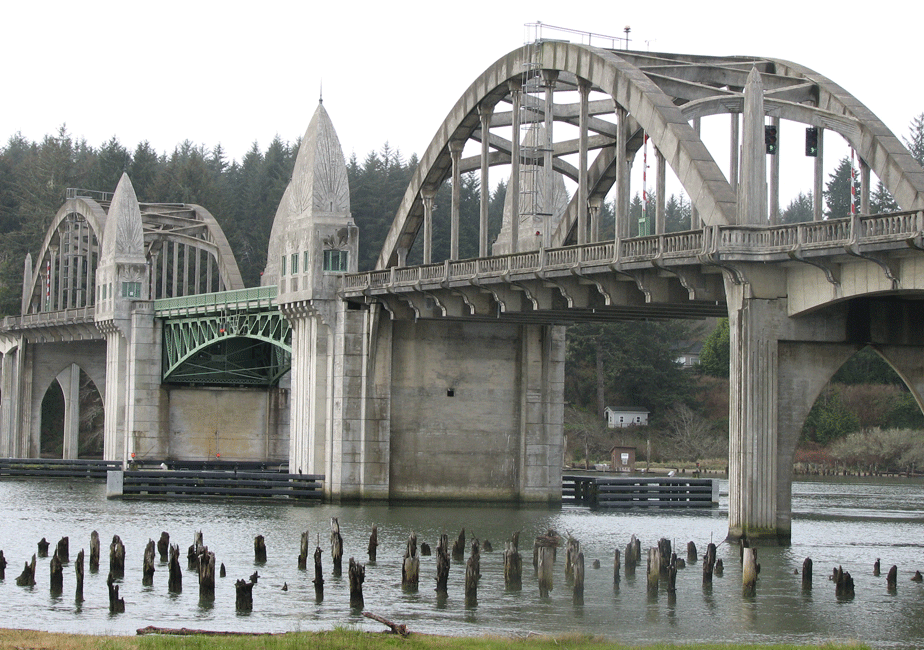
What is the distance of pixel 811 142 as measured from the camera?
52.9 metres

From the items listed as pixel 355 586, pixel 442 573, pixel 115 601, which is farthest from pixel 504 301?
pixel 115 601

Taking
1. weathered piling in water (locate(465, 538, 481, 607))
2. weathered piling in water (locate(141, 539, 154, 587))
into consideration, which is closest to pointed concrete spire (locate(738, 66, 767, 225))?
weathered piling in water (locate(465, 538, 481, 607))

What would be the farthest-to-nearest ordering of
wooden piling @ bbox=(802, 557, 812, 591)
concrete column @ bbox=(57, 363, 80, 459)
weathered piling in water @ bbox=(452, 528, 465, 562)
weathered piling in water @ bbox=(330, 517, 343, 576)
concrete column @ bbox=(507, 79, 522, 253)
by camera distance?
1. concrete column @ bbox=(57, 363, 80, 459)
2. concrete column @ bbox=(507, 79, 522, 253)
3. weathered piling in water @ bbox=(452, 528, 465, 562)
4. weathered piling in water @ bbox=(330, 517, 343, 576)
5. wooden piling @ bbox=(802, 557, 812, 591)

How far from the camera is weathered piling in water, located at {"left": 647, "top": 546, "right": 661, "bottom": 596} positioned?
3950 centimetres

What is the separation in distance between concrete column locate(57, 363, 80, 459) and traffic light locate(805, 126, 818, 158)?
8243 centimetres

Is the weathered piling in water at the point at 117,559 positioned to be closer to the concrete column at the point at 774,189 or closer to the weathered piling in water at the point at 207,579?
the weathered piling in water at the point at 207,579

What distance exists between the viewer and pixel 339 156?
3044 inches

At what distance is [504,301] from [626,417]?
80.8 meters

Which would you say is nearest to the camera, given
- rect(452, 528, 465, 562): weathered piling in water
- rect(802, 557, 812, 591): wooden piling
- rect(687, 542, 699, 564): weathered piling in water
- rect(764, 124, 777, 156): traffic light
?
rect(802, 557, 812, 591): wooden piling

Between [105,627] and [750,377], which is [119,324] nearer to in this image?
[750,377]

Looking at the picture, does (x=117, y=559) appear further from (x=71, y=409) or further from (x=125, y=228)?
(x=71, y=409)

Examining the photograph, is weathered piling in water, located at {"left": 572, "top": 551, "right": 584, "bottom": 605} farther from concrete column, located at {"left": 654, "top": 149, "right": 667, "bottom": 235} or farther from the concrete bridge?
concrete column, located at {"left": 654, "top": 149, "right": 667, "bottom": 235}

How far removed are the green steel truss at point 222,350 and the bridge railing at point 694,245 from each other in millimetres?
21262

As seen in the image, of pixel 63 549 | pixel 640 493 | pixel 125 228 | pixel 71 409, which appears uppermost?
pixel 125 228
